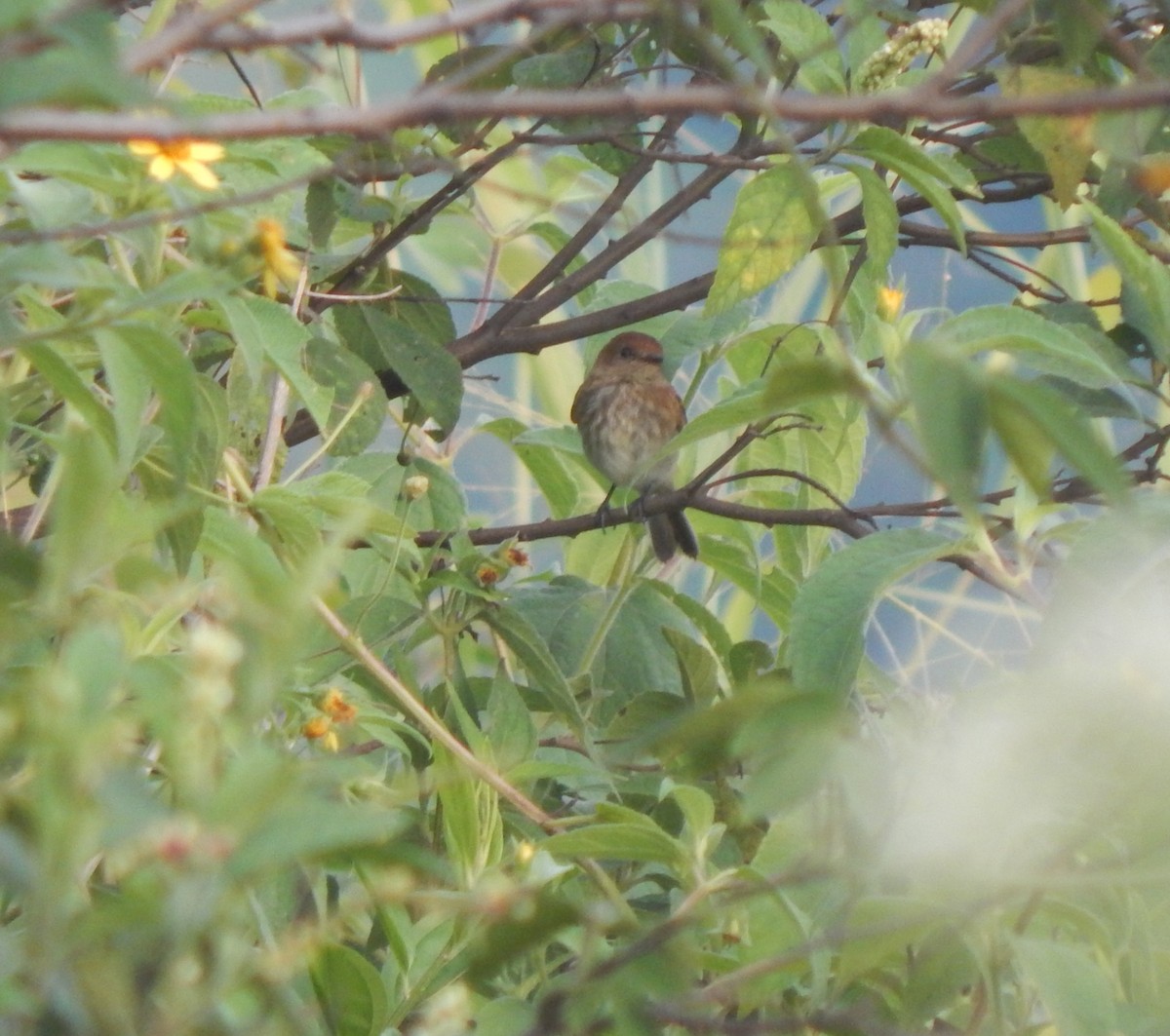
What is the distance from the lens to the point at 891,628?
296cm

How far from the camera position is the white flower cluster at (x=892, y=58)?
1.72 m

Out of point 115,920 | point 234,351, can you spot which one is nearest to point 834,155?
point 234,351

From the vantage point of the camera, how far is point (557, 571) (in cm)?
249

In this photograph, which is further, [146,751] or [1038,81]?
[1038,81]

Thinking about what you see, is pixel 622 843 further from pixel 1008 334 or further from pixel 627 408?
pixel 627 408

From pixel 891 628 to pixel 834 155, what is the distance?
1394 mm

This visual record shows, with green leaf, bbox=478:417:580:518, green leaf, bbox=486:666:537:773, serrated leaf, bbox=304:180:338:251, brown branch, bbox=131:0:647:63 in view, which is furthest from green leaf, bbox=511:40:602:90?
brown branch, bbox=131:0:647:63

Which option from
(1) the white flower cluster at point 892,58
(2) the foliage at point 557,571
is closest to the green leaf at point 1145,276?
(2) the foliage at point 557,571

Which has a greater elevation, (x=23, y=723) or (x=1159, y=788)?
(x=23, y=723)

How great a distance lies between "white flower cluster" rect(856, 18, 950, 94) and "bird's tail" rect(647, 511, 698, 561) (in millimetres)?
847

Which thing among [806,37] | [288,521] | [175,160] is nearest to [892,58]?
[806,37]

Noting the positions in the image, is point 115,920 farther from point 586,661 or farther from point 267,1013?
point 586,661

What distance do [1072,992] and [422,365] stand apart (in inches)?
51.4

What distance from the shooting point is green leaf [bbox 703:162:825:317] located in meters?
1.72
